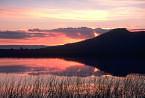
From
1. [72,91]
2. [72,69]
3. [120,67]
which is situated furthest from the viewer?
[120,67]

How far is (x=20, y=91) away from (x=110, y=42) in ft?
482

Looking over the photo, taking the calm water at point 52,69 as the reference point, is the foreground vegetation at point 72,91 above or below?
above

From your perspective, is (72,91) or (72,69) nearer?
(72,91)

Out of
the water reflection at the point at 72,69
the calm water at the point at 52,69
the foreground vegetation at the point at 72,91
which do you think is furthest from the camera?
the water reflection at the point at 72,69

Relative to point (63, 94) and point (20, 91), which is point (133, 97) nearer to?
point (63, 94)

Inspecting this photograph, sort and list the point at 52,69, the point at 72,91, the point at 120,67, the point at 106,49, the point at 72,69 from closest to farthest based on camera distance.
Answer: the point at 72,91 → the point at 72,69 → the point at 52,69 → the point at 120,67 → the point at 106,49

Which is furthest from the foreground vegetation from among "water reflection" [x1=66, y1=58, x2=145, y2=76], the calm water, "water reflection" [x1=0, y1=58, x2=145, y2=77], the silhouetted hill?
the silhouetted hill

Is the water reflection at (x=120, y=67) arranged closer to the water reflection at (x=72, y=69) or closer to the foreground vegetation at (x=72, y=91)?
the water reflection at (x=72, y=69)

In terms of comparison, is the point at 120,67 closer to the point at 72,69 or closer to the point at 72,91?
the point at 72,69

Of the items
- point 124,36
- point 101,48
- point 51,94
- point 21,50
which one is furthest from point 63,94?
point 124,36

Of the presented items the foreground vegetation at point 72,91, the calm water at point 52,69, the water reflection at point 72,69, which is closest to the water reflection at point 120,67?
the water reflection at point 72,69

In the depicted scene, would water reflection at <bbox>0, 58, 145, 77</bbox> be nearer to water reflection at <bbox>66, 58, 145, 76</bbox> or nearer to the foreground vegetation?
water reflection at <bbox>66, 58, 145, 76</bbox>

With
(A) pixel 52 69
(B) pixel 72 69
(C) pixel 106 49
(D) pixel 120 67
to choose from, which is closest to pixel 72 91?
(B) pixel 72 69

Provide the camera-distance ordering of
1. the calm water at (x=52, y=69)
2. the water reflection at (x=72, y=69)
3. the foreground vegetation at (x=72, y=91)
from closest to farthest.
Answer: the foreground vegetation at (x=72, y=91)
the calm water at (x=52, y=69)
the water reflection at (x=72, y=69)
